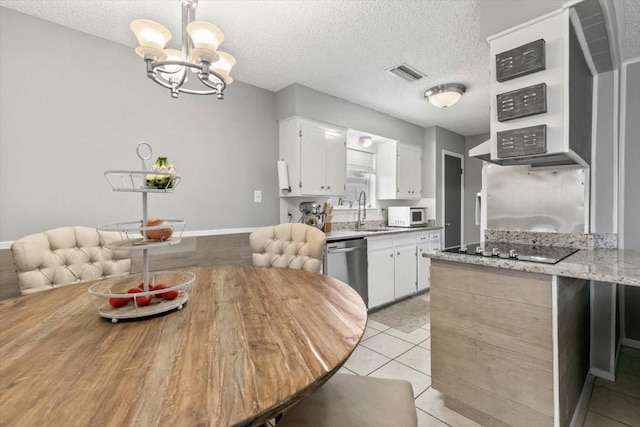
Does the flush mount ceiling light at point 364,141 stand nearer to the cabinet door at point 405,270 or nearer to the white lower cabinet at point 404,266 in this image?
the white lower cabinet at point 404,266

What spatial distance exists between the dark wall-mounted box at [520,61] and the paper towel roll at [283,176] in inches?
80.0

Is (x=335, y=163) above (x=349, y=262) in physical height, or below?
above

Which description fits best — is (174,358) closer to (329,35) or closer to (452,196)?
(329,35)

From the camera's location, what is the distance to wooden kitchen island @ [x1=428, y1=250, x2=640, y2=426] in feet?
4.50

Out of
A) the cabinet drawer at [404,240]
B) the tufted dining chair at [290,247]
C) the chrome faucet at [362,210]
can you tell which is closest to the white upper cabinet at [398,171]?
the chrome faucet at [362,210]

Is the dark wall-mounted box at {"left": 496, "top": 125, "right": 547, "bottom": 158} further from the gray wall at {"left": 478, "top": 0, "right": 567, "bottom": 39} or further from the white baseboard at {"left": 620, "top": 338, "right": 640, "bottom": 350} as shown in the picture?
the white baseboard at {"left": 620, "top": 338, "right": 640, "bottom": 350}

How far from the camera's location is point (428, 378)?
2.05 metres

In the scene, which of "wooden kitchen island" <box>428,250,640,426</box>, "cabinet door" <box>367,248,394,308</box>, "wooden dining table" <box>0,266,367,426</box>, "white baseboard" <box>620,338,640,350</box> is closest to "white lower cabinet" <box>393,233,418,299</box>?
"cabinet door" <box>367,248,394,308</box>

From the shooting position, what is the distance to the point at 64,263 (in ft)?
5.17

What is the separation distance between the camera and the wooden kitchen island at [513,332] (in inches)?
54.1

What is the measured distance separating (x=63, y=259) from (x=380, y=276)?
2881mm

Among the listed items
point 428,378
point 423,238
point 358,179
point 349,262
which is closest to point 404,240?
point 423,238

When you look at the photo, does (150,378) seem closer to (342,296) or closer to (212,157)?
(342,296)

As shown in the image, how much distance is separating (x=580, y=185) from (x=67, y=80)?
3.84 m
